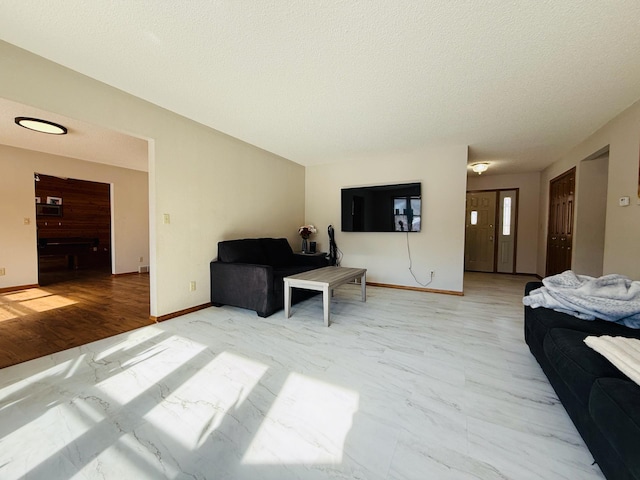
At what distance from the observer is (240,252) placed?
351 centimetres

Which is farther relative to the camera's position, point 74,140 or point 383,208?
point 383,208

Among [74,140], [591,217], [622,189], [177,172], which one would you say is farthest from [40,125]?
[591,217]

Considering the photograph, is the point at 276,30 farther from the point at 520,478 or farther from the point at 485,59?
the point at 520,478

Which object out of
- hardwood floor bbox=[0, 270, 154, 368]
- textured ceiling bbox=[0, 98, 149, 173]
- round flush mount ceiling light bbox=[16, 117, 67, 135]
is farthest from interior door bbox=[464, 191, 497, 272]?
round flush mount ceiling light bbox=[16, 117, 67, 135]

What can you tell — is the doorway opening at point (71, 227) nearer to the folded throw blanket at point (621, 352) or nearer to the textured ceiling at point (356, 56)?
the textured ceiling at point (356, 56)

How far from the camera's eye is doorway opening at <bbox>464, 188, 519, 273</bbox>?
596 centimetres

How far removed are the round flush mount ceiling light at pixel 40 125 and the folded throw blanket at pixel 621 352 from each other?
5.20m

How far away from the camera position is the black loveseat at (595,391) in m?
0.83

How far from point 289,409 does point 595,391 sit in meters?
1.38

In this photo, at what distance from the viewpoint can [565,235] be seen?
4.34 m

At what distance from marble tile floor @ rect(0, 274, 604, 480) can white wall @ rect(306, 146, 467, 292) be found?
1759mm

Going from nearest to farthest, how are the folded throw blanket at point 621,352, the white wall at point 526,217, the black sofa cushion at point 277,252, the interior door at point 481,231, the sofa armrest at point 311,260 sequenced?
1. the folded throw blanket at point 621,352
2. the black sofa cushion at point 277,252
3. the sofa armrest at point 311,260
4. the white wall at point 526,217
5. the interior door at point 481,231

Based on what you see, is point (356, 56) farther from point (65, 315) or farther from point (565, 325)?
point (65, 315)

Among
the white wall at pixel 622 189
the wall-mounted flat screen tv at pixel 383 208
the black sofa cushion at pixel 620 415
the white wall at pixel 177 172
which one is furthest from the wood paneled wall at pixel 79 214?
the white wall at pixel 622 189
